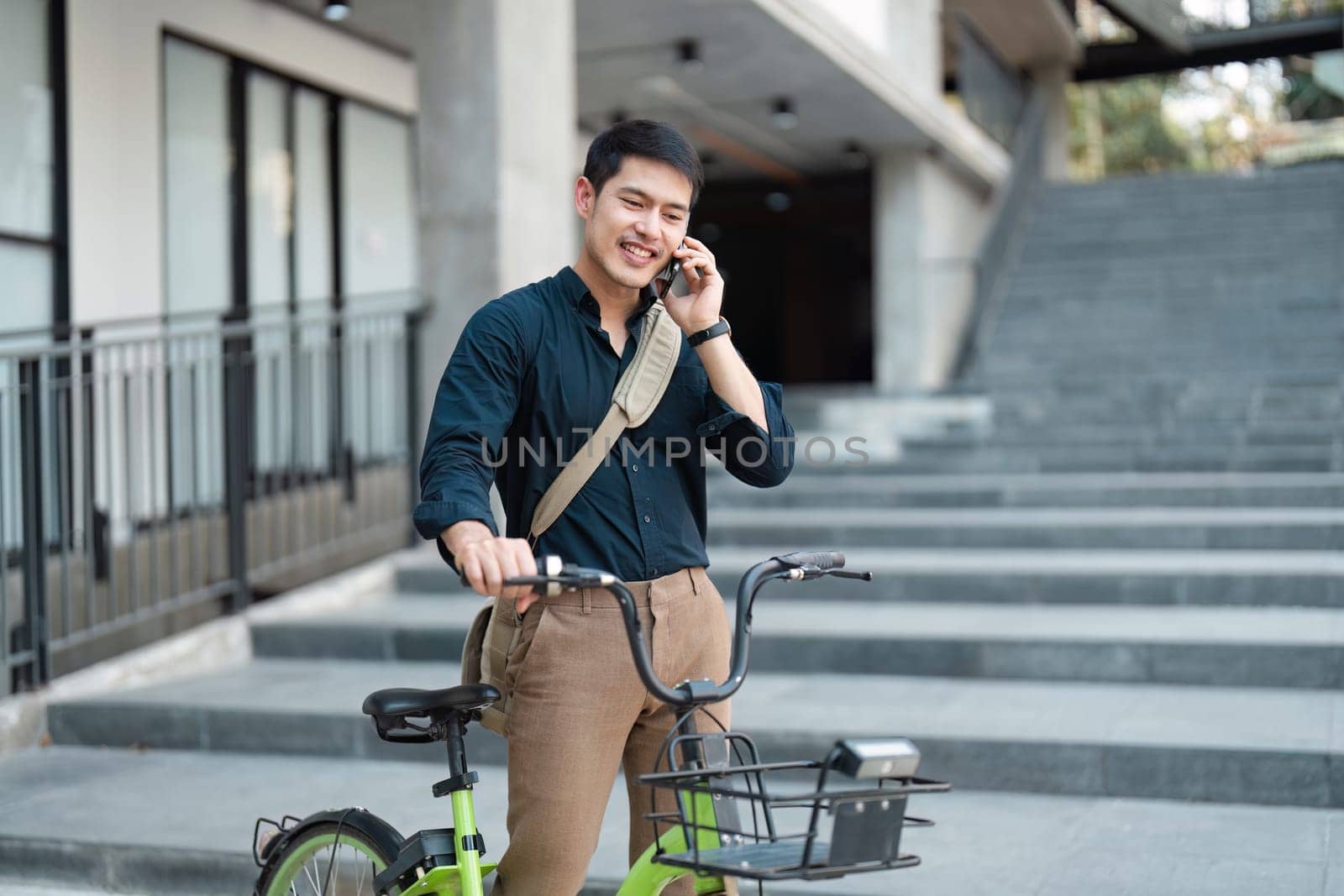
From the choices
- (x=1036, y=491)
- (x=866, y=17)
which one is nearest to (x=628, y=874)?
(x=1036, y=491)

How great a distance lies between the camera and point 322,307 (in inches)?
370

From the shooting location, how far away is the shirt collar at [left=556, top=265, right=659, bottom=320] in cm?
255

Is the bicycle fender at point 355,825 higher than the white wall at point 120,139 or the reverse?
the reverse

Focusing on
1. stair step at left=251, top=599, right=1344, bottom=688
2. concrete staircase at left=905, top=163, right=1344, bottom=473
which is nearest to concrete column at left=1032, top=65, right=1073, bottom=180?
concrete staircase at left=905, top=163, right=1344, bottom=473

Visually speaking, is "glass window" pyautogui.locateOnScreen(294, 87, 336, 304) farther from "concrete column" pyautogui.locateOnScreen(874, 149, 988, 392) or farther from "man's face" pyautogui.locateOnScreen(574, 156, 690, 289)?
"man's face" pyautogui.locateOnScreen(574, 156, 690, 289)

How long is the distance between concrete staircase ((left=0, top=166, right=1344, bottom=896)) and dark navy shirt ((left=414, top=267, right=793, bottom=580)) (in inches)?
73.0

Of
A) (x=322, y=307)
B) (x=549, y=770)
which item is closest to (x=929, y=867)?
(x=549, y=770)

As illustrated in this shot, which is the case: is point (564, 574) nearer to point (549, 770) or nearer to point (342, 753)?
point (549, 770)

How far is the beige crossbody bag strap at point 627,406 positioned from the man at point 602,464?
0.14 ft

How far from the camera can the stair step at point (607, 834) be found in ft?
12.8

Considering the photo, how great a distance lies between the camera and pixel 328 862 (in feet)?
9.39

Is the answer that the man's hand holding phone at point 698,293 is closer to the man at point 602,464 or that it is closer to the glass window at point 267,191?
the man at point 602,464

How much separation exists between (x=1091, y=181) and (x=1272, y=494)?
9826mm

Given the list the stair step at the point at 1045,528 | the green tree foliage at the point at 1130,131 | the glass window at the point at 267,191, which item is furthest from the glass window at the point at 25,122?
the green tree foliage at the point at 1130,131
